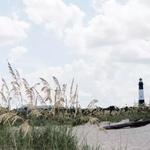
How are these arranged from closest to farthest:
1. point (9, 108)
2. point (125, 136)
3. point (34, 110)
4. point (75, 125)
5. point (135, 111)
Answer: point (34, 110)
point (9, 108)
point (75, 125)
point (125, 136)
point (135, 111)

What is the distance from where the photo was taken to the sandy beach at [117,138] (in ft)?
34.4

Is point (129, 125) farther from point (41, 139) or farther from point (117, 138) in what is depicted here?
point (41, 139)

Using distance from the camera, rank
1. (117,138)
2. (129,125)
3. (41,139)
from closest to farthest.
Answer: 1. (41,139)
2. (117,138)
3. (129,125)

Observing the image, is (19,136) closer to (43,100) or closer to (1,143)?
(1,143)

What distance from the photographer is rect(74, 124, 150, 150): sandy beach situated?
34.4 feet

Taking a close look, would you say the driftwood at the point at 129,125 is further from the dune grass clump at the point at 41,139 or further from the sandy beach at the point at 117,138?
the dune grass clump at the point at 41,139

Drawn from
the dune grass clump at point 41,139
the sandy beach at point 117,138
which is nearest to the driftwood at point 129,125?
the sandy beach at point 117,138

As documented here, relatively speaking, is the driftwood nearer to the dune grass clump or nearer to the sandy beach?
the sandy beach

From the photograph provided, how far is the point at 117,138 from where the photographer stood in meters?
12.1

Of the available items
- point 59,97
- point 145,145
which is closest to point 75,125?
point 145,145

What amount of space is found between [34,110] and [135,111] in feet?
42.6

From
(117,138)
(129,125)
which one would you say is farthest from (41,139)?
(129,125)

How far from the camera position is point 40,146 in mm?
8750

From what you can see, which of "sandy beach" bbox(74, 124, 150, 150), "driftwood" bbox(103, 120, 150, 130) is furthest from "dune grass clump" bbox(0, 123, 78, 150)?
"driftwood" bbox(103, 120, 150, 130)
